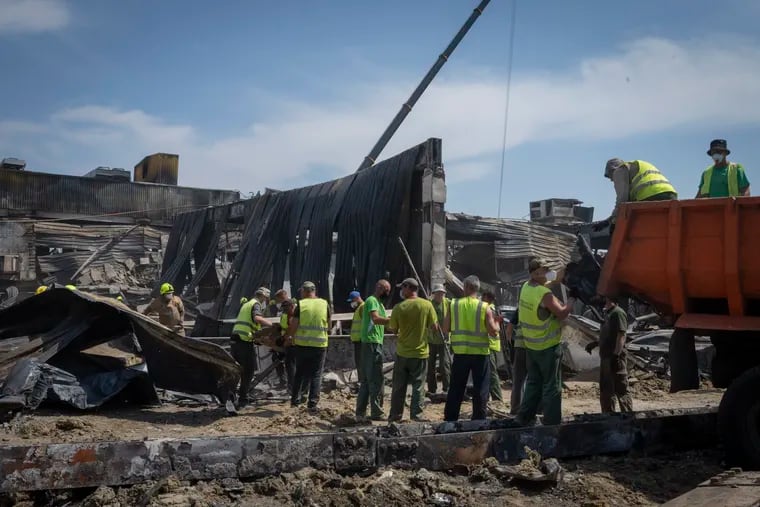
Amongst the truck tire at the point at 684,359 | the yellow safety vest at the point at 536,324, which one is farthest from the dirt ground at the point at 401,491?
the yellow safety vest at the point at 536,324

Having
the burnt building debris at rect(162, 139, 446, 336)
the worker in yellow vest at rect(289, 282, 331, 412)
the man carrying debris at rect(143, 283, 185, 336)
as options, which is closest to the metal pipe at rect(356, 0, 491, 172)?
the burnt building debris at rect(162, 139, 446, 336)

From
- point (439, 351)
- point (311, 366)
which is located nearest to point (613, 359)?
point (439, 351)

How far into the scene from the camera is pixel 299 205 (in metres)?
19.1

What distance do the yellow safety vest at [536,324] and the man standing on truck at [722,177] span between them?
229cm

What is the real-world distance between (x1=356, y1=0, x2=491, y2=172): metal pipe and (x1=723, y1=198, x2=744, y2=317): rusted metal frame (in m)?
19.3

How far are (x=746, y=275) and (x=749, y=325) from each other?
413 mm

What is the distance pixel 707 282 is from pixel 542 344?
63.0 inches

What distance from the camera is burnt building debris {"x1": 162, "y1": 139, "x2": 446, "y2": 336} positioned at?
1437cm

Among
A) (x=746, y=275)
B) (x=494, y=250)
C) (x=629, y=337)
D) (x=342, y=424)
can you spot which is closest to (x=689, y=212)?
(x=746, y=275)

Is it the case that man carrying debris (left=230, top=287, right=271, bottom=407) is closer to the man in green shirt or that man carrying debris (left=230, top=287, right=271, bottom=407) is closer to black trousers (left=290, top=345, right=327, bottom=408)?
black trousers (left=290, top=345, right=327, bottom=408)

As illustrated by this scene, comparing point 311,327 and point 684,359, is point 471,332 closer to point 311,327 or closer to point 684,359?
point 684,359

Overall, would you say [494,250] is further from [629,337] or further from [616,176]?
[616,176]

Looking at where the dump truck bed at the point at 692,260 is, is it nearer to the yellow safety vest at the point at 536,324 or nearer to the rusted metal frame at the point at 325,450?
the yellow safety vest at the point at 536,324

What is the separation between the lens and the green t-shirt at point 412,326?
8.96 m
